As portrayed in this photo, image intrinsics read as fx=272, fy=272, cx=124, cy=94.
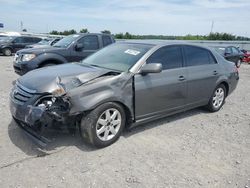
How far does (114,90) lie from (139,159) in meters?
1.07

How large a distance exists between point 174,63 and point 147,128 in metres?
1.30

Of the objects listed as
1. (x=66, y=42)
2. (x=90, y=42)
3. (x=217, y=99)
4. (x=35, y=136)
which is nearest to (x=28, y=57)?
(x=66, y=42)

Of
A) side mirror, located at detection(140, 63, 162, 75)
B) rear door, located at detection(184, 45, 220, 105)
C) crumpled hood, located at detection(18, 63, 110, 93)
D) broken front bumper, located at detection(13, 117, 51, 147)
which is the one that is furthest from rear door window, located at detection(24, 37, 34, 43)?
side mirror, located at detection(140, 63, 162, 75)

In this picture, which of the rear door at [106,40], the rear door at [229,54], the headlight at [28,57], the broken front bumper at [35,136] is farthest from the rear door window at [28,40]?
the broken front bumper at [35,136]

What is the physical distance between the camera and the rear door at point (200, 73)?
210 inches

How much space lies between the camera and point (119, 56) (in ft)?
16.1

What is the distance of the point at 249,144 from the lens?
14.9ft

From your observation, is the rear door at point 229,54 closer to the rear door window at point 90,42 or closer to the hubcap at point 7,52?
the rear door window at point 90,42

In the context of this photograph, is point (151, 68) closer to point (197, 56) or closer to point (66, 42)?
point (197, 56)

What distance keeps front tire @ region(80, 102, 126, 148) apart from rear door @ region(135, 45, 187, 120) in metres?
0.38

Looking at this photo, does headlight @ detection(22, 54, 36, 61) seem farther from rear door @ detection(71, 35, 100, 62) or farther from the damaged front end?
the damaged front end

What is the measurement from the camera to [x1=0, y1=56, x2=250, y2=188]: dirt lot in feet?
10.8

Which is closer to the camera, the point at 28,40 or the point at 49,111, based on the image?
the point at 49,111

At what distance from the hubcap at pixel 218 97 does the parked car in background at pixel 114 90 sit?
444mm
